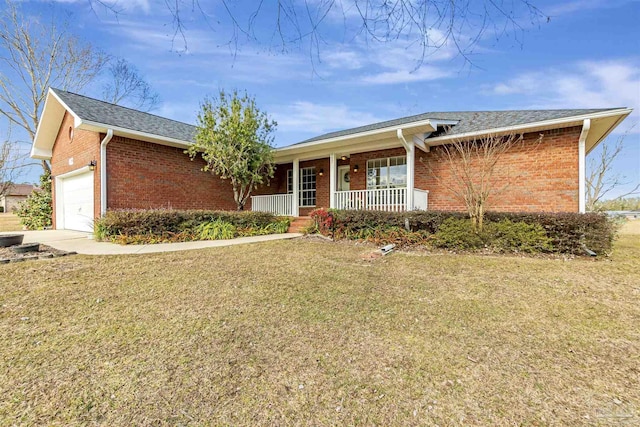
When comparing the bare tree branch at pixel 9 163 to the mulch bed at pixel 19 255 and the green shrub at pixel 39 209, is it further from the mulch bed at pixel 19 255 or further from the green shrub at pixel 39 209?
the mulch bed at pixel 19 255

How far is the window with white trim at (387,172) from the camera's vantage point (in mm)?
10719

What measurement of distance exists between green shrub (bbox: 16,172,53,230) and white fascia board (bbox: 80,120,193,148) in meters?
8.38

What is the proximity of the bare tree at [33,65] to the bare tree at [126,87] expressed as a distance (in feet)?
7.18

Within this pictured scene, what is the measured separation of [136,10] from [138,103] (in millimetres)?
26729

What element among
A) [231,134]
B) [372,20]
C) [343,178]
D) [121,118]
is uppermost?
[121,118]

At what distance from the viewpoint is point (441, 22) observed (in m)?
2.25

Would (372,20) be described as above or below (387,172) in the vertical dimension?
above

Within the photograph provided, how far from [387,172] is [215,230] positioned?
6513 mm

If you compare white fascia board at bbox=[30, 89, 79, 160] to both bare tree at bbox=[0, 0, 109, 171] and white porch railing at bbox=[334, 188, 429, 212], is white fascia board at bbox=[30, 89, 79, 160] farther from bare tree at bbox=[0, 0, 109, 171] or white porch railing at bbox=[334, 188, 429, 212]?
white porch railing at bbox=[334, 188, 429, 212]

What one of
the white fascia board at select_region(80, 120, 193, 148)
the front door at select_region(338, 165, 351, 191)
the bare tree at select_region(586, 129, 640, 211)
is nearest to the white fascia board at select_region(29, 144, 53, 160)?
the white fascia board at select_region(80, 120, 193, 148)

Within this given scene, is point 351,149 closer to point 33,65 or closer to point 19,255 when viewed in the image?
point 19,255

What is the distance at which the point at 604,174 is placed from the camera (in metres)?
13.7

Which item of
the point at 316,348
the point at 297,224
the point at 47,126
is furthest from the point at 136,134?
the point at 316,348

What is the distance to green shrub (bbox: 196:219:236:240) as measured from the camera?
876cm
